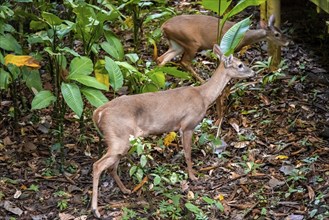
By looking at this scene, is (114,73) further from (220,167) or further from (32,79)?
(220,167)

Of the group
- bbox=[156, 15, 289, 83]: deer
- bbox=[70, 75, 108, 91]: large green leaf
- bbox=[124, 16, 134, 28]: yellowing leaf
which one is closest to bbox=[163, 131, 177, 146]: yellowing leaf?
bbox=[70, 75, 108, 91]: large green leaf

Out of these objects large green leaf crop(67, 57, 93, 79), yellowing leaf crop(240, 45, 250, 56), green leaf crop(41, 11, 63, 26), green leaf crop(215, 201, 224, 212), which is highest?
green leaf crop(41, 11, 63, 26)

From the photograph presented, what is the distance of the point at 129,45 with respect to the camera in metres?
9.48

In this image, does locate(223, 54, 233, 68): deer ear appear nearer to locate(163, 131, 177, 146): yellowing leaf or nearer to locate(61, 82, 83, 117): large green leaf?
locate(163, 131, 177, 146): yellowing leaf

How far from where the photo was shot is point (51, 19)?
6.45 meters

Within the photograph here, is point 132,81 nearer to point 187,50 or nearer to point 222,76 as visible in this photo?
point 222,76

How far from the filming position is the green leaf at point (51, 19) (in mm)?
6352

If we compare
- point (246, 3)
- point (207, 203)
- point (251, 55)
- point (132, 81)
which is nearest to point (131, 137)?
point (207, 203)

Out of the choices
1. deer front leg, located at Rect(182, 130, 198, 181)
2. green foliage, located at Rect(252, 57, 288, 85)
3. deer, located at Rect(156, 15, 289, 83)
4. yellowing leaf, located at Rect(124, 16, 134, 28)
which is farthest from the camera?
yellowing leaf, located at Rect(124, 16, 134, 28)

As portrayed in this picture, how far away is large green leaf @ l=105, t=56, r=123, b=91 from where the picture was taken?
665 cm

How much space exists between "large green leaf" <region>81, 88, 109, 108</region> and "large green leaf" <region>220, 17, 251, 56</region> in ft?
4.38

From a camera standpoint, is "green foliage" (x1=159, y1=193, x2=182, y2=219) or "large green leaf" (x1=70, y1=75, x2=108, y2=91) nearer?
"green foliage" (x1=159, y1=193, x2=182, y2=219)

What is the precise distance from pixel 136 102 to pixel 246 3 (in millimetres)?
1558

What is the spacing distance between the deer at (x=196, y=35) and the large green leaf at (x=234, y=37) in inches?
55.1
